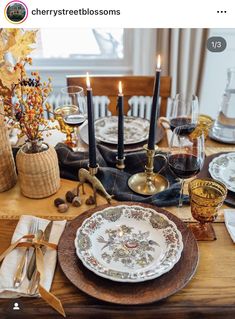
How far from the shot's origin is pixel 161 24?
1871mm

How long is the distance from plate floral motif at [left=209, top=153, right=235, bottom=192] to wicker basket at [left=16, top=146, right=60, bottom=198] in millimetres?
430

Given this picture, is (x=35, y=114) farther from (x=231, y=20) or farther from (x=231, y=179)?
(x=231, y=20)

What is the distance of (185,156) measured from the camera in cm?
85

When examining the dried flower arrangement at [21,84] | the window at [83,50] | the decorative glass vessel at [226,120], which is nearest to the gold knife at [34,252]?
the dried flower arrangement at [21,84]

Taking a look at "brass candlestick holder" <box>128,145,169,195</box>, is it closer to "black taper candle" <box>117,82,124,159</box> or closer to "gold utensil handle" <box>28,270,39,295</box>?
"black taper candle" <box>117,82,124,159</box>

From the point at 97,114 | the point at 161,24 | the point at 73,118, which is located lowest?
the point at 97,114

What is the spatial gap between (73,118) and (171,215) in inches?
17.1

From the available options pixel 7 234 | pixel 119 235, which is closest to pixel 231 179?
pixel 119 235

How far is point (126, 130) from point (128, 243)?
0.57m

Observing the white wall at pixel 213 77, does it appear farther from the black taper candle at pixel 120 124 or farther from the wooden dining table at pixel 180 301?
the wooden dining table at pixel 180 301

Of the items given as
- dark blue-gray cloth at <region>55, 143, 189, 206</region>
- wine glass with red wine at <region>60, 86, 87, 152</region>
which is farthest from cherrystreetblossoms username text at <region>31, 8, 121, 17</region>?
dark blue-gray cloth at <region>55, 143, 189, 206</region>

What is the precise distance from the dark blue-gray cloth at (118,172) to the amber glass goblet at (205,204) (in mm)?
70

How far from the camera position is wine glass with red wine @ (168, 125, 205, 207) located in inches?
32.3

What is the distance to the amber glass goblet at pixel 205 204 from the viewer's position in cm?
74
